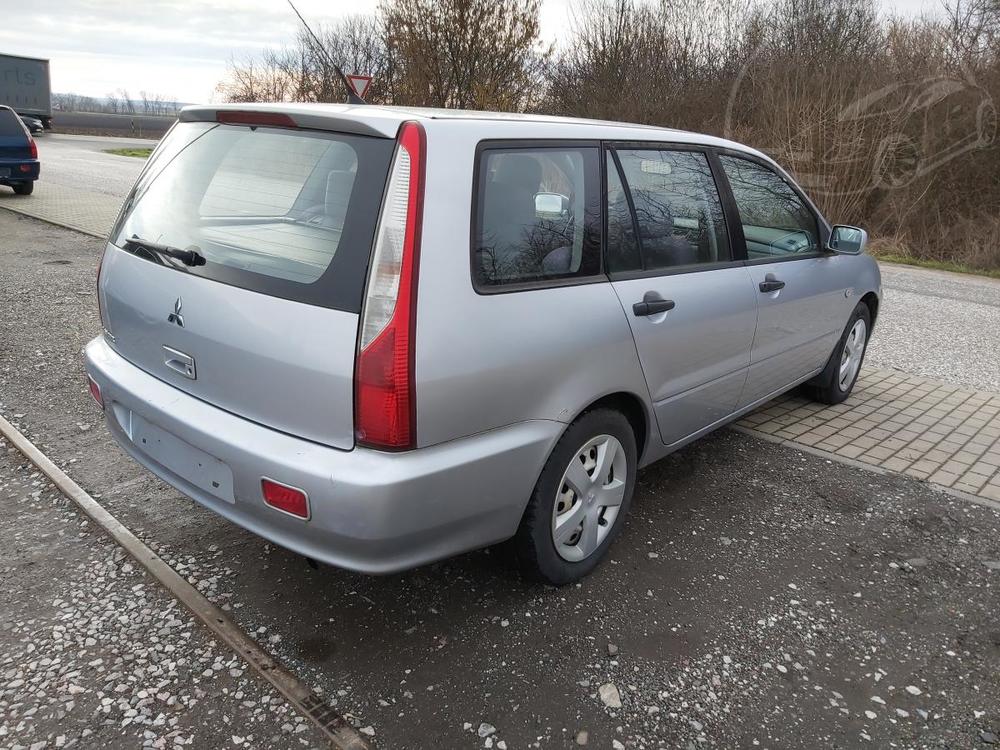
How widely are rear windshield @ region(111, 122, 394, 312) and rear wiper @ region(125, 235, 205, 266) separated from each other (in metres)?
0.01

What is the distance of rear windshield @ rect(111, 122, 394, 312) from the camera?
238 centimetres

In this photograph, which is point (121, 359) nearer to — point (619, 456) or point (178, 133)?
point (178, 133)

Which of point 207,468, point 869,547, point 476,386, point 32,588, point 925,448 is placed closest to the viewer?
point 476,386

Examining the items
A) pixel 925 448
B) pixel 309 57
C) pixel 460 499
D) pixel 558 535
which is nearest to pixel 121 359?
pixel 460 499

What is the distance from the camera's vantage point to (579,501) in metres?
3.03

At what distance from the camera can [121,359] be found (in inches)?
121

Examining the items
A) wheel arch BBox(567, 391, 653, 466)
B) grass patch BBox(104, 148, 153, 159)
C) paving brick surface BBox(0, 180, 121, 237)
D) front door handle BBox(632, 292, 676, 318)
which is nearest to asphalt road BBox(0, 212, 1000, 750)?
wheel arch BBox(567, 391, 653, 466)

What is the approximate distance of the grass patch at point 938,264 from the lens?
1360cm

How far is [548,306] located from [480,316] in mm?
342

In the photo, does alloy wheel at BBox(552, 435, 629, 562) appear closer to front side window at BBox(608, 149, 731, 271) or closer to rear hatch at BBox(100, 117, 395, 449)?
front side window at BBox(608, 149, 731, 271)

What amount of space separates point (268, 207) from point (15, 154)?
1459 centimetres

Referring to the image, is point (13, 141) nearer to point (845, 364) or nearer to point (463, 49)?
point (463, 49)

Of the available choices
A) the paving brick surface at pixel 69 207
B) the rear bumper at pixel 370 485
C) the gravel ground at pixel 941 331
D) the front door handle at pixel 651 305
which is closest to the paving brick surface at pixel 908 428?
the gravel ground at pixel 941 331
